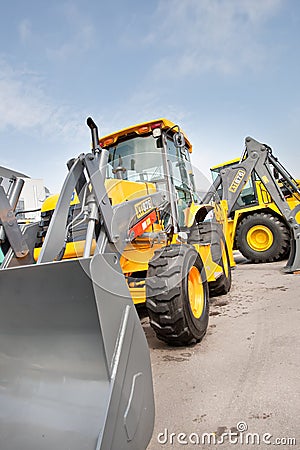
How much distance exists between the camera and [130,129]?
3959 mm

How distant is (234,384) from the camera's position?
2432 mm

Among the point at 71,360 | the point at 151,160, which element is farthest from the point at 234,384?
the point at 151,160

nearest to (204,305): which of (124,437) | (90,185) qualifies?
(90,185)

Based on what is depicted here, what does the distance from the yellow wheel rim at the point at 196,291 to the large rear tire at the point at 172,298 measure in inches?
6.3

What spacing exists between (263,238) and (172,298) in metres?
5.63

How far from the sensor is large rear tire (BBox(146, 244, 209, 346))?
2840 millimetres

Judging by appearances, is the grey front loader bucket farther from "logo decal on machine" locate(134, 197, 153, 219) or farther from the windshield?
the windshield

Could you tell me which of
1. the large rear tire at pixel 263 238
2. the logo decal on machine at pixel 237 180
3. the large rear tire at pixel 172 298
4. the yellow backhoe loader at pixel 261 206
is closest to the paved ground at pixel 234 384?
the large rear tire at pixel 172 298

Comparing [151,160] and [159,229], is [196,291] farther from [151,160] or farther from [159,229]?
[151,160]

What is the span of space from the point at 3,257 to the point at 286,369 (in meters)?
2.28

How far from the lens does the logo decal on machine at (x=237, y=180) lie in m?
7.04

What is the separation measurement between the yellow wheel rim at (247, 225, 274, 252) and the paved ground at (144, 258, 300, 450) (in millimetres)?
3726

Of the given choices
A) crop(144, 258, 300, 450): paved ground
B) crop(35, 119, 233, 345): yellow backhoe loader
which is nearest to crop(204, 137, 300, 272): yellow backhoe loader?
crop(35, 119, 233, 345): yellow backhoe loader

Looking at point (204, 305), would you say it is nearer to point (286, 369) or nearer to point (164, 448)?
point (286, 369)
